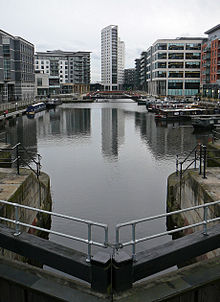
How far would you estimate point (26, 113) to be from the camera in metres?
98.3

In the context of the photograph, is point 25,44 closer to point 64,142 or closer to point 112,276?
point 64,142

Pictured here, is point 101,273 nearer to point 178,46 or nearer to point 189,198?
point 189,198

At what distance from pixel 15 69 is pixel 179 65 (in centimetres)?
7946

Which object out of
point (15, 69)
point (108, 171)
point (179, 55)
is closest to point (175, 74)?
point (179, 55)

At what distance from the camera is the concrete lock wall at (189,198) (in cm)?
1367

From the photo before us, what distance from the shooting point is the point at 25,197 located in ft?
50.6

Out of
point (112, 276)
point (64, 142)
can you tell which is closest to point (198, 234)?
point (112, 276)

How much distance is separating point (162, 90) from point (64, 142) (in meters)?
131

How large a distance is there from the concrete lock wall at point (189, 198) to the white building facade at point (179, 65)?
155159 millimetres

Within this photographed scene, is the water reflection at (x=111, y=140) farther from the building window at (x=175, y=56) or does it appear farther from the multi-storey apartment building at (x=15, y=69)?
the building window at (x=175, y=56)

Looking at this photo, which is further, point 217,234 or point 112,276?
point 217,234

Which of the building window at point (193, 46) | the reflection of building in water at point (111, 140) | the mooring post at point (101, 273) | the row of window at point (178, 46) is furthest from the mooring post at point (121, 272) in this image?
the building window at point (193, 46)

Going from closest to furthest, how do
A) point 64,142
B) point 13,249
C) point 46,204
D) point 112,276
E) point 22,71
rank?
point 112,276, point 13,249, point 46,204, point 64,142, point 22,71

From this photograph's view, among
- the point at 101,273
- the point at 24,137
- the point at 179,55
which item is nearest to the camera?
the point at 101,273
